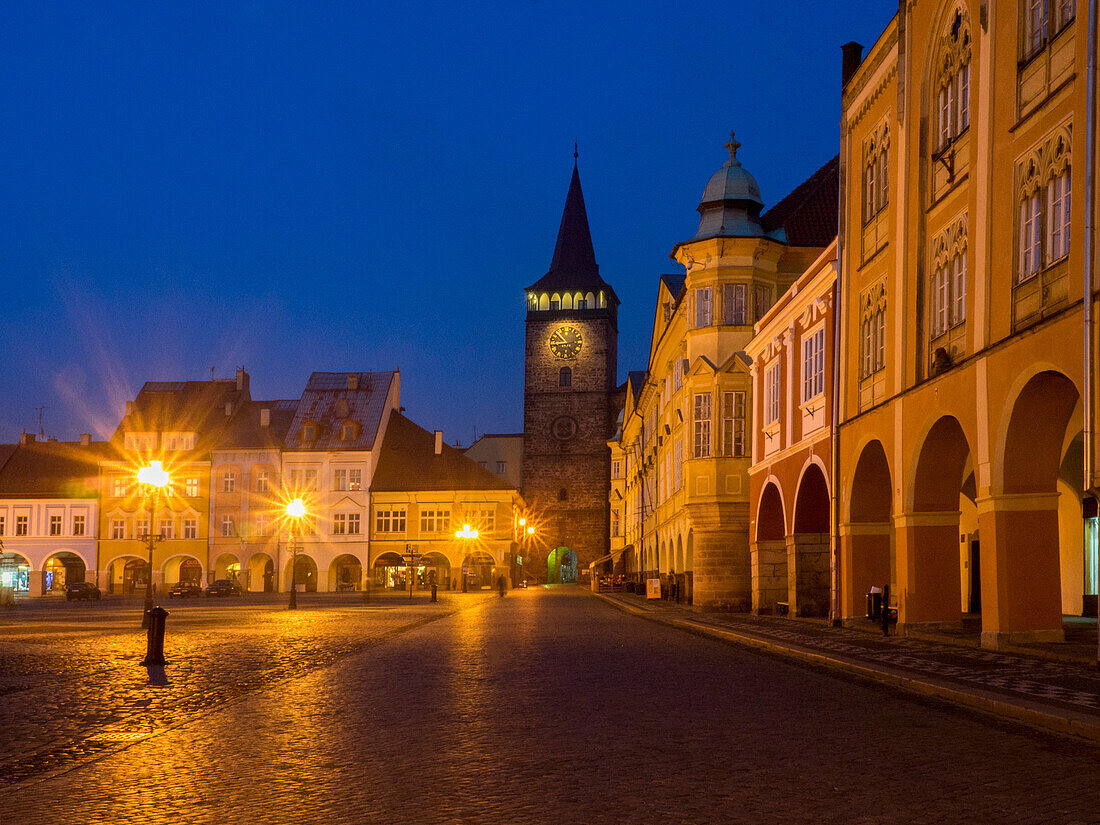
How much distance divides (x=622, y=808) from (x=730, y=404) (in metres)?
32.8

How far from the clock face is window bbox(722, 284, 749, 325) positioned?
6556 centimetres

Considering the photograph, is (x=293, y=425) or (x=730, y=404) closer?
(x=730, y=404)

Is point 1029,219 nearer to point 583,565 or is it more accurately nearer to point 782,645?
point 782,645

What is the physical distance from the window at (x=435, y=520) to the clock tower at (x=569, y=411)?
70.2 feet

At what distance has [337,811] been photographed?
22.1ft

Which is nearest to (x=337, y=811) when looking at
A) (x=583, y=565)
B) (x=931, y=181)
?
(x=931, y=181)

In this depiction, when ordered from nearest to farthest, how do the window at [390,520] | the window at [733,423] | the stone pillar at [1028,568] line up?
1. the stone pillar at [1028,568]
2. the window at [733,423]
3. the window at [390,520]

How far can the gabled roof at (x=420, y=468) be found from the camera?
267 feet

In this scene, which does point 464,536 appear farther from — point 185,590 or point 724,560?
point 724,560

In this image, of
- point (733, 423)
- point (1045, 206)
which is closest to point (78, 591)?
point (733, 423)

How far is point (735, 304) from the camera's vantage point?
39.6 metres

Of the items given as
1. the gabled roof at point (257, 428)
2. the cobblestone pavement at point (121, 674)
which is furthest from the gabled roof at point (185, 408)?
the cobblestone pavement at point (121, 674)

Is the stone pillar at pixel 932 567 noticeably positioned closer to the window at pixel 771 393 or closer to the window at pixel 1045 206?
the window at pixel 1045 206

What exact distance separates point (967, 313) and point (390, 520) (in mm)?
64251
